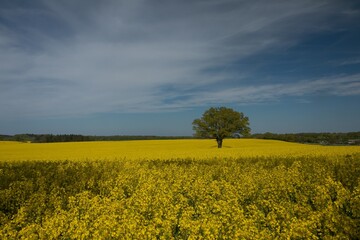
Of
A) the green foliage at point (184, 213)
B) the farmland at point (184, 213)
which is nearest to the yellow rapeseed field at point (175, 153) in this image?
the farmland at point (184, 213)

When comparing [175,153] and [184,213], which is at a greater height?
[175,153]

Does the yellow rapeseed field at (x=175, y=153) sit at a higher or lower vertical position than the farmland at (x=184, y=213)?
higher

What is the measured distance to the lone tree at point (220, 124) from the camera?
55.0 meters

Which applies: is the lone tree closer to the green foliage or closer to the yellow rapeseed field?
the yellow rapeseed field

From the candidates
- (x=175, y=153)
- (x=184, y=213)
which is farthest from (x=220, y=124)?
(x=184, y=213)

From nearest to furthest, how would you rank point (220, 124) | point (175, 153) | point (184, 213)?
point (184, 213) → point (175, 153) → point (220, 124)

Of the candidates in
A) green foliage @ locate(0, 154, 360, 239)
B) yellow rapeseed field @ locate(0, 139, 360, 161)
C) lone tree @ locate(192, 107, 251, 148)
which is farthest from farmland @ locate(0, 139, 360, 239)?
lone tree @ locate(192, 107, 251, 148)

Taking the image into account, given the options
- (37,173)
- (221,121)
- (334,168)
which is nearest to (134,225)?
(37,173)

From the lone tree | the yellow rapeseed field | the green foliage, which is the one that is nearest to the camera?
the green foliage

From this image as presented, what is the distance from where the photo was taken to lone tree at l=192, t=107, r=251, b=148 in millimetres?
54969

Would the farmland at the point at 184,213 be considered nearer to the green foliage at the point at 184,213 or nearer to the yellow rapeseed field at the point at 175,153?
the green foliage at the point at 184,213

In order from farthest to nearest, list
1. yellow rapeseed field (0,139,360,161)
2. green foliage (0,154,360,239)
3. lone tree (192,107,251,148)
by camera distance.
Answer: lone tree (192,107,251,148) → yellow rapeseed field (0,139,360,161) → green foliage (0,154,360,239)

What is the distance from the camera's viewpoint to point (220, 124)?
55500mm

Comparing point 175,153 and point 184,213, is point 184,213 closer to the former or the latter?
point 184,213
